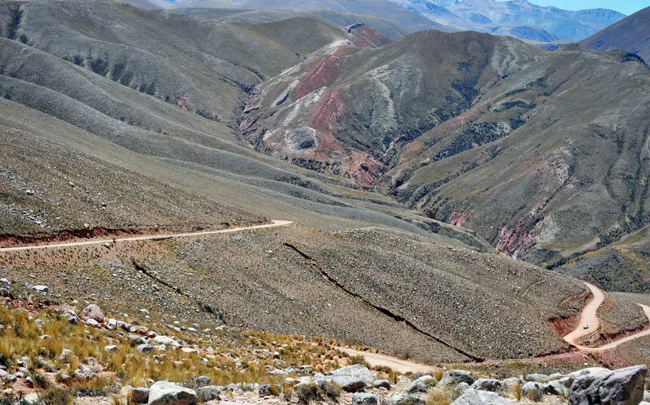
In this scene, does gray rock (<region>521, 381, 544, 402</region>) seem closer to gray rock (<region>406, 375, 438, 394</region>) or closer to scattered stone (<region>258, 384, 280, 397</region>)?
gray rock (<region>406, 375, 438, 394</region>)

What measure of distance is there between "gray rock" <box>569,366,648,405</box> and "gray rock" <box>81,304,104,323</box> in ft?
53.3

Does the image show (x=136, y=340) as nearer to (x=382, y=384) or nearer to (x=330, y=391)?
(x=330, y=391)

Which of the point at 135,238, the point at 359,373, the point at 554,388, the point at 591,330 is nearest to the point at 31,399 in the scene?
the point at 359,373

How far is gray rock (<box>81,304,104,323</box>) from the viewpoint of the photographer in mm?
20500

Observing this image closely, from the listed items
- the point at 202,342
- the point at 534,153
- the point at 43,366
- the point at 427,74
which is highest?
the point at 427,74

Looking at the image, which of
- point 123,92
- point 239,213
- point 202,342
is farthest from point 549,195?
point 202,342

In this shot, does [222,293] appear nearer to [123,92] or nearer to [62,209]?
[62,209]

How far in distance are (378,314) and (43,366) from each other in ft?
97.7

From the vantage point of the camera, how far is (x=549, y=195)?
4894 inches

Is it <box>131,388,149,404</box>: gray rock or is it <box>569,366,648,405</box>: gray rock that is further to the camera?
<box>131,388,149,404</box>: gray rock

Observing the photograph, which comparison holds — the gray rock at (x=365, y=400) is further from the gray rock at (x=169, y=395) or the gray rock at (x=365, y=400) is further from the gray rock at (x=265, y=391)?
the gray rock at (x=169, y=395)

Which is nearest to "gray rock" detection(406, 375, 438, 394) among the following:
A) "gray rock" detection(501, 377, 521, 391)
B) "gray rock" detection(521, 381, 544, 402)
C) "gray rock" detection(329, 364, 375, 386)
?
"gray rock" detection(329, 364, 375, 386)

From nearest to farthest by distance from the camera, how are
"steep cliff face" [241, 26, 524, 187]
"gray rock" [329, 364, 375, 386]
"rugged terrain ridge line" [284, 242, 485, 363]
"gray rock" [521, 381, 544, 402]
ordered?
1. "gray rock" [521, 381, 544, 402]
2. "gray rock" [329, 364, 375, 386]
3. "rugged terrain ridge line" [284, 242, 485, 363]
4. "steep cliff face" [241, 26, 524, 187]

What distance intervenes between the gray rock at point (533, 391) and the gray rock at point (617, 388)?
2.19 meters
